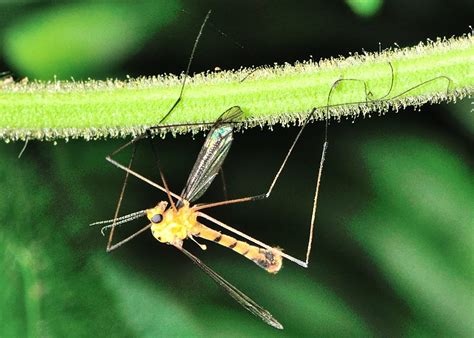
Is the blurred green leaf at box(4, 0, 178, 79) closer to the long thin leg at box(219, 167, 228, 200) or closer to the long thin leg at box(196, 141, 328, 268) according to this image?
the long thin leg at box(219, 167, 228, 200)

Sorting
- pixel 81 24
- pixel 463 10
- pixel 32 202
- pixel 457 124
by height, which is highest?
pixel 463 10

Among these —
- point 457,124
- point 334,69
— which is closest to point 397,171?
point 457,124

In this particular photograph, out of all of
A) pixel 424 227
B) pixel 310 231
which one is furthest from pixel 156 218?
pixel 424 227

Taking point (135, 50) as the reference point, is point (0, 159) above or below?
below

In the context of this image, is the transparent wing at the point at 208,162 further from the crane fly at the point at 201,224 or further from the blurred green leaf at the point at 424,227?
the blurred green leaf at the point at 424,227

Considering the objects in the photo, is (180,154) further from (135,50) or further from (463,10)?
(463,10)

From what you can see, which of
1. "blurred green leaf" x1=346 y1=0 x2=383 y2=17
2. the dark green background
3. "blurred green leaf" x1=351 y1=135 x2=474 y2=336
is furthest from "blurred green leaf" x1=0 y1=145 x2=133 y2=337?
"blurred green leaf" x1=346 y1=0 x2=383 y2=17
